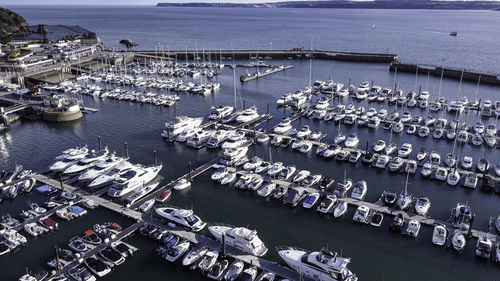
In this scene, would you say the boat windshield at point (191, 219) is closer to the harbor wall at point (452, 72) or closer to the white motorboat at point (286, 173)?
the white motorboat at point (286, 173)

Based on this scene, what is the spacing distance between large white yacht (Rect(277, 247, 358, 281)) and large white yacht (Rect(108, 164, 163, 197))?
741 inches

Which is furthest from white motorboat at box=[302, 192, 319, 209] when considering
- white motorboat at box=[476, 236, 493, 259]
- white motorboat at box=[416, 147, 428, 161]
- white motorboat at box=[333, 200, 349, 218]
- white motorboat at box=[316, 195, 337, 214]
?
white motorboat at box=[416, 147, 428, 161]

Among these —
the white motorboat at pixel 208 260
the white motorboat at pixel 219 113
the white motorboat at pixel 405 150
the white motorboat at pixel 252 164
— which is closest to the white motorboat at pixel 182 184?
the white motorboat at pixel 252 164

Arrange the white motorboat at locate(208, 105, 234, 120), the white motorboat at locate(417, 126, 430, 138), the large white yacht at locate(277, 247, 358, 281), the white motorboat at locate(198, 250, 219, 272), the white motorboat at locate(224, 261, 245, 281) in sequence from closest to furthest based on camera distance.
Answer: the large white yacht at locate(277, 247, 358, 281) < the white motorboat at locate(224, 261, 245, 281) < the white motorboat at locate(198, 250, 219, 272) < the white motorboat at locate(417, 126, 430, 138) < the white motorboat at locate(208, 105, 234, 120)

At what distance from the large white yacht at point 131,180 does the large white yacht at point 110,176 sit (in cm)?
99

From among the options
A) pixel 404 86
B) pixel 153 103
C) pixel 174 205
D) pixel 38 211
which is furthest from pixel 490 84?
pixel 38 211

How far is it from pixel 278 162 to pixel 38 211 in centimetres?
2482

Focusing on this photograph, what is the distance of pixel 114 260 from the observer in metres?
27.1

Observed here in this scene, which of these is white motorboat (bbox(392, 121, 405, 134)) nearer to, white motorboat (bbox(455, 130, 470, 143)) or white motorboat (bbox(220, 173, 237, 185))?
white motorboat (bbox(455, 130, 470, 143))

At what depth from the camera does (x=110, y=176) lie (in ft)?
127

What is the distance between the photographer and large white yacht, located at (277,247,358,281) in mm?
23922

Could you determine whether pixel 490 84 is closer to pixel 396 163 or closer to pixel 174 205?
pixel 396 163

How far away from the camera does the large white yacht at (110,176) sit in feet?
123

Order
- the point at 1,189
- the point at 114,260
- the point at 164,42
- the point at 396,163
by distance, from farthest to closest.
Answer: the point at 164,42 → the point at 396,163 → the point at 1,189 → the point at 114,260
